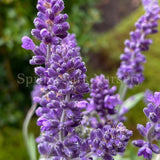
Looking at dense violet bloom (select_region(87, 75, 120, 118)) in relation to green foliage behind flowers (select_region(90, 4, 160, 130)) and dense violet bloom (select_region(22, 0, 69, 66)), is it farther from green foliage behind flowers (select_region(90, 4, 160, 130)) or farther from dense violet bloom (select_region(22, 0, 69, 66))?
green foliage behind flowers (select_region(90, 4, 160, 130))

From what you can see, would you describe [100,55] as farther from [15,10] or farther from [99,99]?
[99,99]

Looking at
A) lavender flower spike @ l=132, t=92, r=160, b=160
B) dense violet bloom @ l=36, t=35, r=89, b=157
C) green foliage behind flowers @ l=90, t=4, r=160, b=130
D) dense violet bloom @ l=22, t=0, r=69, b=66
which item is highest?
dense violet bloom @ l=22, t=0, r=69, b=66

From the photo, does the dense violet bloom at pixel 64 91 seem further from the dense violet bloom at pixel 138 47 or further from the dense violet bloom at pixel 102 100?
the dense violet bloom at pixel 138 47

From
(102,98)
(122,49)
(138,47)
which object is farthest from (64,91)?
(122,49)

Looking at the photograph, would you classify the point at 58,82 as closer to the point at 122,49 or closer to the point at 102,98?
the point at 102,98

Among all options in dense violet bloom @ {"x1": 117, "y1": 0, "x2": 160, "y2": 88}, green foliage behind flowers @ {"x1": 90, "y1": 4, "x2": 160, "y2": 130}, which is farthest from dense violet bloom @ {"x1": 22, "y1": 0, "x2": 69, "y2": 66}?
green foliage behind flowers @ {"x1": 90, "y1": 4, "x2": 160, "y2": 130}

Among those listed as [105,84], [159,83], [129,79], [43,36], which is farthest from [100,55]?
[43,36]

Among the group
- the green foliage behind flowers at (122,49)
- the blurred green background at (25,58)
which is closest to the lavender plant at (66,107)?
the blurred green background at (25,58)
